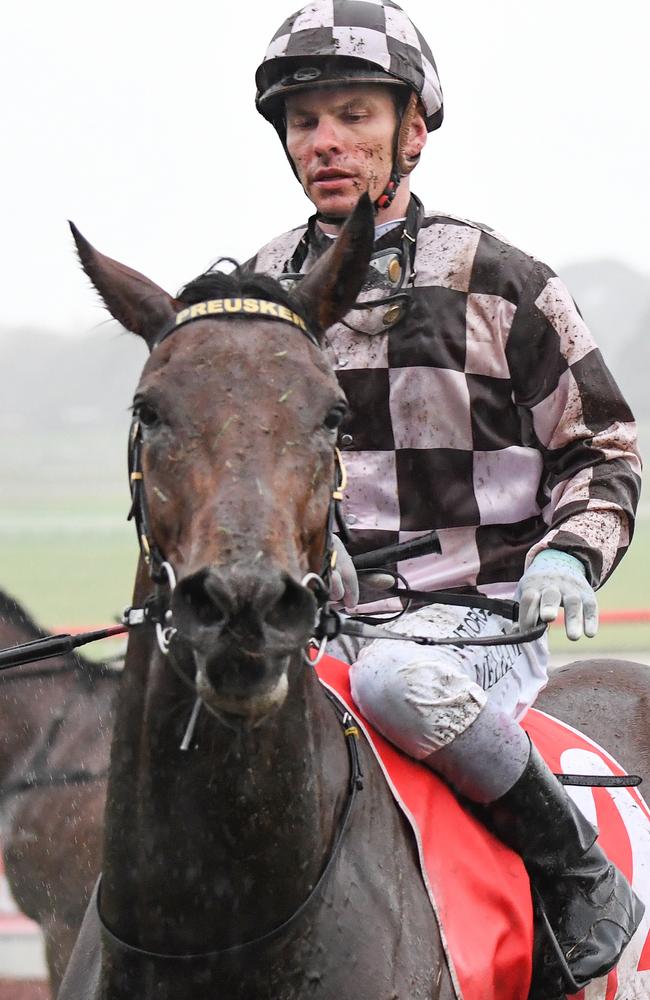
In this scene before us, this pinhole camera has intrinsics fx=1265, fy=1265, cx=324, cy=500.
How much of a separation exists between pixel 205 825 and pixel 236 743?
0.50 feet

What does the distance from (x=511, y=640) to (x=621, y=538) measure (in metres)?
0.46

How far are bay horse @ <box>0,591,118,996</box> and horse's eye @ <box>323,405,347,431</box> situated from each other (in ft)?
7.57

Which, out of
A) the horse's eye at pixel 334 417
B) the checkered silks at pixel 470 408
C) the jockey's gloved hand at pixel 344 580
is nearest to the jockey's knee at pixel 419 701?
A: the jockey's gloved hand at pixel 344 580

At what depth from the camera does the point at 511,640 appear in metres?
2.58

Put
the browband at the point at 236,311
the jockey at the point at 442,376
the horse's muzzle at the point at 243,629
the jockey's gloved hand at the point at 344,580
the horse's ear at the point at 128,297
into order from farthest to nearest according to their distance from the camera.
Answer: the jockey at the point at 442,376 → the jockey's gloved hand at the point at 344,580 → the horse's ear at the point at 128,297 → the browband at the point at 236,311 → the horse's muzzle at the point at 243,629

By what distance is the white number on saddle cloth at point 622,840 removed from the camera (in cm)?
293

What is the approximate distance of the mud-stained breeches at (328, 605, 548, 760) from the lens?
100 inches

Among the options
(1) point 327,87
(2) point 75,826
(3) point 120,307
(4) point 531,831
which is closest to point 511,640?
(4) point 531,831

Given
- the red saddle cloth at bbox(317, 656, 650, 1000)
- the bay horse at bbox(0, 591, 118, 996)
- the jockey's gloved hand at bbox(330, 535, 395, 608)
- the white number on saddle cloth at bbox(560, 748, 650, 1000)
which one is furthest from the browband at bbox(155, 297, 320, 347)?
the bay horse at bbox(0, 591, 118, 996)

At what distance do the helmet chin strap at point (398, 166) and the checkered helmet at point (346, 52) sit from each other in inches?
1.8

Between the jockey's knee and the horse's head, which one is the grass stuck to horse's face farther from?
the jockey's knee

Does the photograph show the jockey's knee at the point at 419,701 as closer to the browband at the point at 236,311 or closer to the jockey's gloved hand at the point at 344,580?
the jockey's gloved hand at the point at 344,580

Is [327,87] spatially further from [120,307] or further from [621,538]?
[621,538]

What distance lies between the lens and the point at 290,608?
184 centimetres
